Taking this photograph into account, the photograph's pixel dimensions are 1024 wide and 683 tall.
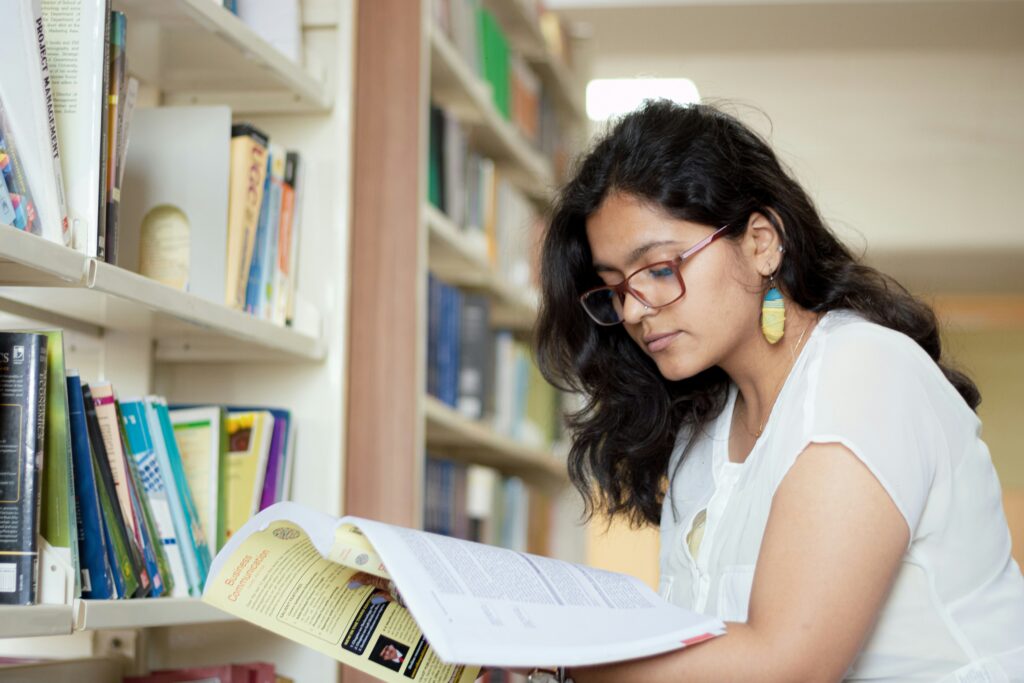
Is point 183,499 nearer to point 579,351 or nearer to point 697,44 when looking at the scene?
point 579,351

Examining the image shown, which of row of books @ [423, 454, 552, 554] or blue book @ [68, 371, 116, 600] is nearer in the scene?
blue book @ [68, 371, 116, 600]

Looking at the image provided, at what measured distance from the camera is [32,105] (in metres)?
1.12

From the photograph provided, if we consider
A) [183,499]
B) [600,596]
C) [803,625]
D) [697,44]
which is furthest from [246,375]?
[697,44]

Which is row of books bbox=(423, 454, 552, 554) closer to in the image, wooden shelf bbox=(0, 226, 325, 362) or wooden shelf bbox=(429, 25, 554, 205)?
wooden shelf bbox=(429, 25, 554, 205)

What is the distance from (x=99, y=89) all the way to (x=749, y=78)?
14.6ft

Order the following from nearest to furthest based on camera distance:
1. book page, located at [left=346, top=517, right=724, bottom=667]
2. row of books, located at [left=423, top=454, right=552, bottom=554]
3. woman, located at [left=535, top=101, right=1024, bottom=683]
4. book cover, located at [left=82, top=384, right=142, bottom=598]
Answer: book page, located at [left=346, top=517, right=724, bottom=667], woman, located at [left=535, top=101, right=1024, bottom=683], book cover, located at [left=82, top=384, right=142, bottom=598], row of books, located at [left=423, top=454, right=552, bottom=554]

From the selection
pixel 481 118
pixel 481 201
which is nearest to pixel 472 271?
pixel 481 201

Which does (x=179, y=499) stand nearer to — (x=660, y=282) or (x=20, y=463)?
(x=20, y=463)

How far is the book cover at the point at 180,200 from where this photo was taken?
1570 millimetres

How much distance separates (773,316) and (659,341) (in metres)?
0.13

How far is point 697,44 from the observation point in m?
5.14

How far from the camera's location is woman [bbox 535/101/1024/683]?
3.46 feet

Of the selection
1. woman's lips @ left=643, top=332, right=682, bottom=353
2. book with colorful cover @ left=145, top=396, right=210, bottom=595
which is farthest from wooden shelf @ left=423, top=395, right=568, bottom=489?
woman's lips @ left=643, top=332, right=682, bottom=353

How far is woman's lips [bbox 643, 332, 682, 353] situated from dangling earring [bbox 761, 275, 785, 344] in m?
0.10
